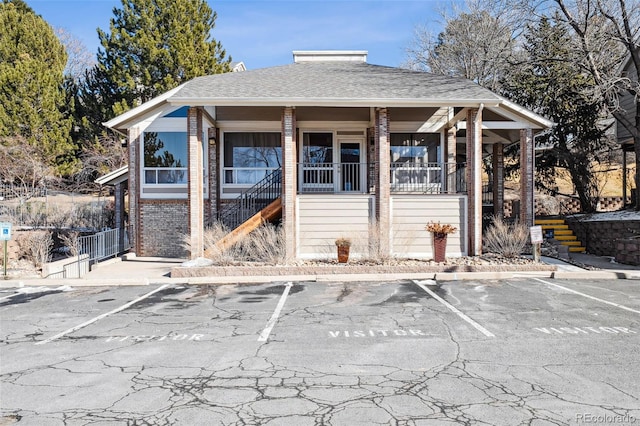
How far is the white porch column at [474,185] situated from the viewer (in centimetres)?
1426

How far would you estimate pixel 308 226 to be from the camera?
14.4 metres

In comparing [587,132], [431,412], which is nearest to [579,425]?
[431,412]

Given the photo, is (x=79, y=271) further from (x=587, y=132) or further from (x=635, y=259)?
(x=587, y=132)

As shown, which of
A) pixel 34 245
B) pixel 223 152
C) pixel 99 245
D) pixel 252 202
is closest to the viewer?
pixel 99 245

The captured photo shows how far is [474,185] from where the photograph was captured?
47.1 feet

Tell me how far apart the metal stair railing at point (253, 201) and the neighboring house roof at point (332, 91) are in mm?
3168

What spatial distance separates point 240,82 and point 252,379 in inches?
483

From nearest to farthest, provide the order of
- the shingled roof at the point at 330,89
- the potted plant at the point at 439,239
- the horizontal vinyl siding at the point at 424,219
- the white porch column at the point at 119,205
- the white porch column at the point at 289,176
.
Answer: the potted plant at the point at 439,239 → the shingled roof at the point at 330,89 → the white porch column at the point at 289,176 → the horizontal vinyl siding at the point at 424,219 → the white porch column at the point at 119,205

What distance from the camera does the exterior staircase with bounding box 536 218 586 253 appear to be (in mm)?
17672

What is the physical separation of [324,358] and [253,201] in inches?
443

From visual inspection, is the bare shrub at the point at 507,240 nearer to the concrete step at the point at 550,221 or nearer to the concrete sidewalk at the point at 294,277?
the concrete sidewalk at the point at 294,277

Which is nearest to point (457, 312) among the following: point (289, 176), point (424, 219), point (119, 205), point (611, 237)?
point (424, 219)

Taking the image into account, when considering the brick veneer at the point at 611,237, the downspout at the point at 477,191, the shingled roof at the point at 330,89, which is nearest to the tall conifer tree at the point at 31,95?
the shingled roof at the point at 330,89

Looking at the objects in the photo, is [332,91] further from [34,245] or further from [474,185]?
[34,245]
